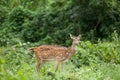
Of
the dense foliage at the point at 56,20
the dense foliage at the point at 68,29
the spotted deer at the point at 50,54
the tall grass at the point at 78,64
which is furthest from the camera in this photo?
the dense foliage at the point at 56,20

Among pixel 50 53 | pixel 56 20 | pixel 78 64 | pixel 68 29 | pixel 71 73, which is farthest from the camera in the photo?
pixel 56 20

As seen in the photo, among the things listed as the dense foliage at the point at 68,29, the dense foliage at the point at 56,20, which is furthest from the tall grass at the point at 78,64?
the dense foliage at the point at 56,20

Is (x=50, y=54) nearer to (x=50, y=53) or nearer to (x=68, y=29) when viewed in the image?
(x=50, y=53)

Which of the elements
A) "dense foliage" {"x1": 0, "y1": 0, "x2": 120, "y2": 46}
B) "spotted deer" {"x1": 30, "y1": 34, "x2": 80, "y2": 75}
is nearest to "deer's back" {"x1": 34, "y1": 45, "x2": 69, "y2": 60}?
"spotted deer" {"x1": 30, "y1": 34, "x2": 80, "y2": 75}

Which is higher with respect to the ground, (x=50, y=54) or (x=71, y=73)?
(x=50, y=54)

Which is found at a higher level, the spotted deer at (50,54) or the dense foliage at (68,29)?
the spotted deer at (50,54)

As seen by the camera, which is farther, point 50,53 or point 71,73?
point 50,53

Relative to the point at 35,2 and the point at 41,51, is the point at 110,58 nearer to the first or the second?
the point at 41,51

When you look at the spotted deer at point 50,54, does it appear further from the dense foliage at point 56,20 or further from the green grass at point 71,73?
the dense foliage at point 56,20

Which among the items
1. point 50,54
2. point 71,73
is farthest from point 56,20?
point 71,73

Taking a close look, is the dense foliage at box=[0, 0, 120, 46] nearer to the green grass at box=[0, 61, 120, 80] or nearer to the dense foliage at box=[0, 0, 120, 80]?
the dense foliage at box=[0, 0, 120, 80]

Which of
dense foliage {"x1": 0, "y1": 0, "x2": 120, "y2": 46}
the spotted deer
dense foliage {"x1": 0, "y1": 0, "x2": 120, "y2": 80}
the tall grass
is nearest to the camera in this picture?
the tall grass

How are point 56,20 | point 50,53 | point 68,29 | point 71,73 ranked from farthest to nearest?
1. point 56,20
2. point 68,29
3. point 50,53
4. point 71,73

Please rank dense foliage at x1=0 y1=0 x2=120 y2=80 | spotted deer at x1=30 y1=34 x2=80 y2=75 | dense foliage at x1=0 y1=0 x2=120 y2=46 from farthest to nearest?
dense foliage at x1=0 y1=0 x2=120 y2=46 → dense foliage at x1=0 y1=0 x2=120 y2=80 → spotted deer at x1=30 y1=34 x2=80 y2=75
